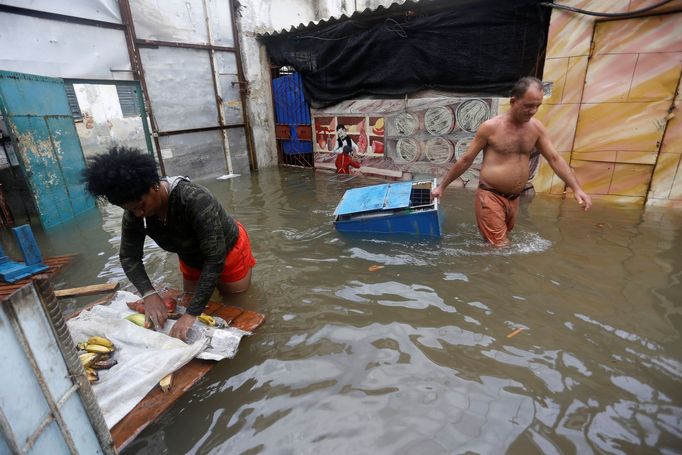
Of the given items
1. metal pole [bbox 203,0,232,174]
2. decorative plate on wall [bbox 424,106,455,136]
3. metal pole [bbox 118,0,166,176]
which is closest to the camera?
decorative plate on wall [bbox 424,106,455,136]

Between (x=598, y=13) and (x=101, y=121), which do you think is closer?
(x=598, y=13)

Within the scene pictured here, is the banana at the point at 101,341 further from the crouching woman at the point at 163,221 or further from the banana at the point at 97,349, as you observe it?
the crouching woman at the point at 163,221

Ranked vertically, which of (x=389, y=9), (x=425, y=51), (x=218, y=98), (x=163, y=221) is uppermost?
(x=389, y=9)

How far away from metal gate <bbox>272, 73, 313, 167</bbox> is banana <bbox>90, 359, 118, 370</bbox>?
8.15 metres

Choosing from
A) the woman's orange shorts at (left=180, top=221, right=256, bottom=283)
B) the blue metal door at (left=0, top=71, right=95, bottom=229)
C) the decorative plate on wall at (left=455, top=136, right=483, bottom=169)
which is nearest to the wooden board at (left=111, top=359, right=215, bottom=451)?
the woman's orange shorts at (left=180, top=221, right=256, bottom=283)

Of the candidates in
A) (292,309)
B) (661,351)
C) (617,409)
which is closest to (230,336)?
(292,309)

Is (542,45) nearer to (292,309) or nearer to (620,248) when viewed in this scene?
(620,248)

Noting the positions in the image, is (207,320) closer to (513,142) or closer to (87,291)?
(87,291)

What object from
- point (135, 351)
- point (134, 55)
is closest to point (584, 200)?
point (135, 351)

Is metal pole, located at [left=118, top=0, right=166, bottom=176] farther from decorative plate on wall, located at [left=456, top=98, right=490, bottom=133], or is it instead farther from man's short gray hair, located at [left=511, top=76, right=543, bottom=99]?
man's short gray hair, located at [left=511, top=76, right=543, bottom=99]

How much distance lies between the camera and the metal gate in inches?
378

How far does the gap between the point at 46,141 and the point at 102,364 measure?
5556mm

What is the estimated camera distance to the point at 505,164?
3.99 m

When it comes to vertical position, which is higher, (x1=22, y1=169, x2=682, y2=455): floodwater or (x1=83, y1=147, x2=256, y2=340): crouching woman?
(x1=83, y1=147, x2=256, y2=340): crouching woman
